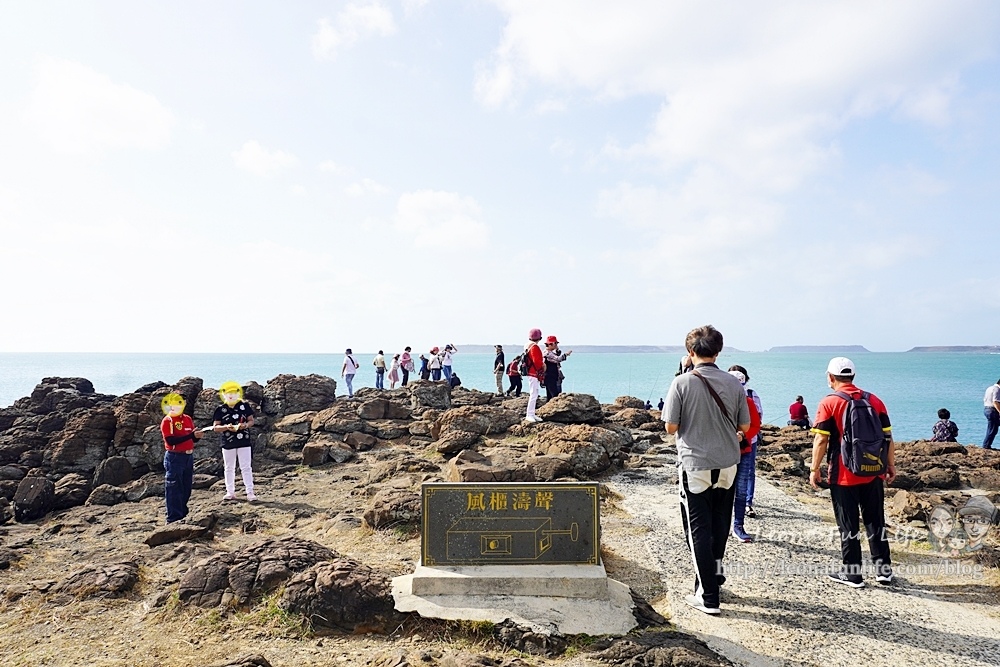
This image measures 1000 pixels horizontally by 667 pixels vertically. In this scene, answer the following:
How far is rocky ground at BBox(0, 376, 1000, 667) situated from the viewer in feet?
14.7

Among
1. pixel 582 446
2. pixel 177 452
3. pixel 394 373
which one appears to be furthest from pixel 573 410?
pixel 394 373

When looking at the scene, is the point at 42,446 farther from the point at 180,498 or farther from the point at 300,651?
the point at 300,651

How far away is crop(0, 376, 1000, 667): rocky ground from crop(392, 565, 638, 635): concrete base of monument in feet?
0.49

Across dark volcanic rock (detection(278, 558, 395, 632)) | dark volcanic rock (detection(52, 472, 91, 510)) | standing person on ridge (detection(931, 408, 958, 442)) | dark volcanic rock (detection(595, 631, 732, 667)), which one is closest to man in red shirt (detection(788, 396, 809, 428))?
standing person on ridge (detection(931, 408, 958, 442))

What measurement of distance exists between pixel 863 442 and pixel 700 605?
78.0 inches

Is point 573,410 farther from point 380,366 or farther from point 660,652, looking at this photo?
point 380,366

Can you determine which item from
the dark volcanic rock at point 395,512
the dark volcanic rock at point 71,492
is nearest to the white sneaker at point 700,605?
the dark volcanic rock at point 395,512

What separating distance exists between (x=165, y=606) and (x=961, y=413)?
67.0 m

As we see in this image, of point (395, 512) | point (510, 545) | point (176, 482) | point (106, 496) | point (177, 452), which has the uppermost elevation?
point (177, 452)

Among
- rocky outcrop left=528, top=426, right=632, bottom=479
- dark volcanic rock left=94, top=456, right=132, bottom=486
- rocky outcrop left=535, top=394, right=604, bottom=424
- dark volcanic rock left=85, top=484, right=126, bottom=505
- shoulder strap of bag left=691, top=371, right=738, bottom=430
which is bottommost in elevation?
dark volcanic rock left=85, top=484, right=126, bottom=505

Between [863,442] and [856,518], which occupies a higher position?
[863,442]

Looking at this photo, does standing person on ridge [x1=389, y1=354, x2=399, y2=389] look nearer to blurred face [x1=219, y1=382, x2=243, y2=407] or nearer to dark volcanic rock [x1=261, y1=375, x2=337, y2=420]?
dark volcanic rock [x1=261, y1=375, x2=337, y2=420]

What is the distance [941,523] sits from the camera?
722 centimetres

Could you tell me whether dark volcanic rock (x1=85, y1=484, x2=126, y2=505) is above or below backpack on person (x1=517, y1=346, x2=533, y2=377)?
below
